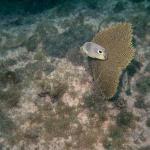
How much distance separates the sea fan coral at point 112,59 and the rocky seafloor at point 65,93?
242 millimetres

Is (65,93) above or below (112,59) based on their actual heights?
below

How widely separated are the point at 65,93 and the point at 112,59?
99 cm

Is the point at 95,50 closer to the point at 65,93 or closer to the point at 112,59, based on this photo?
the point at 112,59

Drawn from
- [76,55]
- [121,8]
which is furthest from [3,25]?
[121,8]

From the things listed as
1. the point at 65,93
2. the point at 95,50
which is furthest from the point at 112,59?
the point at 65,93

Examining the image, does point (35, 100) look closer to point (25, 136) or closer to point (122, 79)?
point (25, 136)

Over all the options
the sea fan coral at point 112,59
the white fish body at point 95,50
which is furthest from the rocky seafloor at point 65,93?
the white fish body at point 95,50

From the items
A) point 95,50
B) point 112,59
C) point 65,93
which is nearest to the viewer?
point 95,50

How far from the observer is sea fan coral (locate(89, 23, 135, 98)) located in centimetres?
491

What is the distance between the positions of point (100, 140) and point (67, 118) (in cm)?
64

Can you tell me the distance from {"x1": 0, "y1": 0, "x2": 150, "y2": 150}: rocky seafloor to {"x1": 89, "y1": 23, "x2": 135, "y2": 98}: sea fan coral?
Result: 0.24 meters

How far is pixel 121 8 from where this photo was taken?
22.5 feet

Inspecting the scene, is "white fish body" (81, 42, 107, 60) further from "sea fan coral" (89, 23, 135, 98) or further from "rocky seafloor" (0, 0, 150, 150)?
"rocky seafloor" (0, 0, 150, 150)

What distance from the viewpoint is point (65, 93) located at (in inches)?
204
